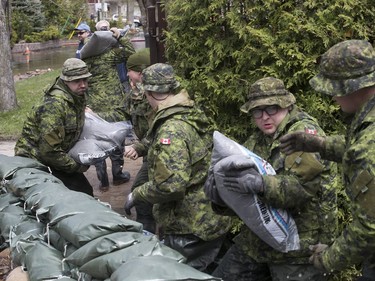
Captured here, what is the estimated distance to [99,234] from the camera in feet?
11.1

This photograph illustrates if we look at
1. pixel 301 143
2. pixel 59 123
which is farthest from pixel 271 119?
pixel 59 123

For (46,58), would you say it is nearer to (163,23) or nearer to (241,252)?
(163,23)

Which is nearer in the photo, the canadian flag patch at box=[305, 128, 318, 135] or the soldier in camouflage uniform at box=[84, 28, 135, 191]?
the canadian flag patch at box=[305, 128, 318, 135]

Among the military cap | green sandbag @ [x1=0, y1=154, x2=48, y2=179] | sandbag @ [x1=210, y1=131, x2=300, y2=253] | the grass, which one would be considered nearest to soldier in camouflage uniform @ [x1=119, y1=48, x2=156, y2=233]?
the military cap

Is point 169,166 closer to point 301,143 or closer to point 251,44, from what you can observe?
point 301,143

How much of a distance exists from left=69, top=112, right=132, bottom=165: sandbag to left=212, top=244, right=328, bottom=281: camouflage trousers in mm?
1856

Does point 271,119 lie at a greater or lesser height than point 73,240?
greater

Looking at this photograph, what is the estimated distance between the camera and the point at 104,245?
3.19 m

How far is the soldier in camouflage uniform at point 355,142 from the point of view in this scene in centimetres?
278

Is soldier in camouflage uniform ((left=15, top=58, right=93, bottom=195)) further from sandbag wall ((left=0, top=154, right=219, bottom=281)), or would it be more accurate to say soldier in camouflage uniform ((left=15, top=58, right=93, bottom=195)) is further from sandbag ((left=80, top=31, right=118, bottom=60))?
sandbag ((left=80, top=31, right=118, bottom=60))

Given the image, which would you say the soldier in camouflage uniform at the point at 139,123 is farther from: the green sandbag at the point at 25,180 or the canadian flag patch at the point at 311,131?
the canadian flag patch at the point at 311,131

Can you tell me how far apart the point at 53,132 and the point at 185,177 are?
1.74 m

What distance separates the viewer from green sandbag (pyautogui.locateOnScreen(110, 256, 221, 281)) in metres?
2.70

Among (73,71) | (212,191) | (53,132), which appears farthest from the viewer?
(73,71)
